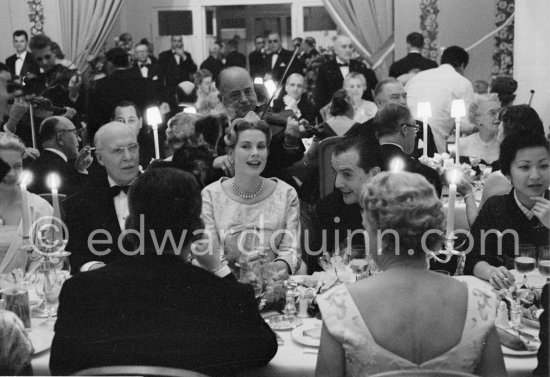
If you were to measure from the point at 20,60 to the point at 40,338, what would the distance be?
679cm

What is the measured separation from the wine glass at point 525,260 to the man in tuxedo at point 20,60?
242 inches

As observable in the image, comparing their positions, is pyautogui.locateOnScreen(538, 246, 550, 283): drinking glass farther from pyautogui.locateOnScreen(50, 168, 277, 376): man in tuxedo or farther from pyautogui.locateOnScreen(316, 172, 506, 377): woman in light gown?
pyautogui.locateOnScreen(50, 168, 277, 376): man in tuxedo

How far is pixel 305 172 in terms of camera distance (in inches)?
186

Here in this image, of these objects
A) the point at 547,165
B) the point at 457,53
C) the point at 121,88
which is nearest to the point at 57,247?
the point at 547,165

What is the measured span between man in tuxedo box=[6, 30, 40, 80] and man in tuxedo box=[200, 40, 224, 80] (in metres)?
2.20

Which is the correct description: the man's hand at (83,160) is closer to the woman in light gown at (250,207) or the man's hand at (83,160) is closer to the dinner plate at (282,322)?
the woman in light gown at (250,207)

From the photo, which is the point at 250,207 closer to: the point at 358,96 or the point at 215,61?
the point at 358,96

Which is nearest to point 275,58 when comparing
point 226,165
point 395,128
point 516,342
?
point 395,128

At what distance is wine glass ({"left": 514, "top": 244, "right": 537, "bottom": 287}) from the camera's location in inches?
98.7

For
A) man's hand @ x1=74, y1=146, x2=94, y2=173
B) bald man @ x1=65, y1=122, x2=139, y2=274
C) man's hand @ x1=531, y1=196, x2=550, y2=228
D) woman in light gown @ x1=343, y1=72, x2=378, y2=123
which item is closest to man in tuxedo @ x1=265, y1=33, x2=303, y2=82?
woman in light gown @ x1=343, y1=72, x2=378, y2=123

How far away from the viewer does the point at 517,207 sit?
116 inches

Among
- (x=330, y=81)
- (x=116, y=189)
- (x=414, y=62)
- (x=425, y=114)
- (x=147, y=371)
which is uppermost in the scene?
Result: (x=414, y=62)

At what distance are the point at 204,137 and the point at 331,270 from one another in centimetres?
145

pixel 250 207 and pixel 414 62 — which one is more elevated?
pixel 414 62
